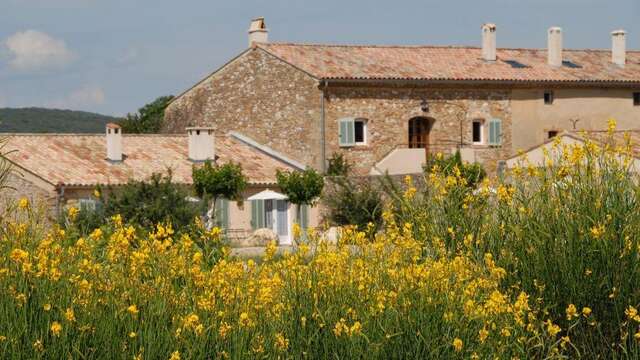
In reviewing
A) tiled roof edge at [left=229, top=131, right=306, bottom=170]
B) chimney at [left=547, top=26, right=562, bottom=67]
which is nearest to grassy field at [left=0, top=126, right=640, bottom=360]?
tiled roof edge at [left=229, top=131, right=306, bottom=170]

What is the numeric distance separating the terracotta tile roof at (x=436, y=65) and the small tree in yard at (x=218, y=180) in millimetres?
5471

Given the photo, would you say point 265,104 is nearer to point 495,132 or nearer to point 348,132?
point 348,132

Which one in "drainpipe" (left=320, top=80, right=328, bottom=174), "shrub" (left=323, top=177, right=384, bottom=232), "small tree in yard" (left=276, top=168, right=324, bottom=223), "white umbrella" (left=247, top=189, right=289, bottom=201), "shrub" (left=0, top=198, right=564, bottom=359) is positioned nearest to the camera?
"shrub" (left=0, top=198, right=564, bottom=359)

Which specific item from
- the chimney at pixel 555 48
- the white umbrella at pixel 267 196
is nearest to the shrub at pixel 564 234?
the white umbrella at pixel 267 196

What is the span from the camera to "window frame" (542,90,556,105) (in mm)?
39469

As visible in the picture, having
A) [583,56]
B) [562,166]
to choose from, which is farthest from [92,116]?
[562,166]

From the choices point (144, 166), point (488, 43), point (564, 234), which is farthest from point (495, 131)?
point (564, 234)

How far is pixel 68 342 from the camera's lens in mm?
6492

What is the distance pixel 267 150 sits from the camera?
1420 inches

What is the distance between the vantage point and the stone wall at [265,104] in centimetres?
3612

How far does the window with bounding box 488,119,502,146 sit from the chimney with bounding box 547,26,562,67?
381 cm

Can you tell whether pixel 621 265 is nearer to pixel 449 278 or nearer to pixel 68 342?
pixel 449 278

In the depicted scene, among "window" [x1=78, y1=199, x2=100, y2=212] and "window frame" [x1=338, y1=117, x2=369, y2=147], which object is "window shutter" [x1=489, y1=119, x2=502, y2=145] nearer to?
"window frame" [x1=338, y1=117, x2=369, y2=147]

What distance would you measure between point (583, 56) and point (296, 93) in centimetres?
1279
